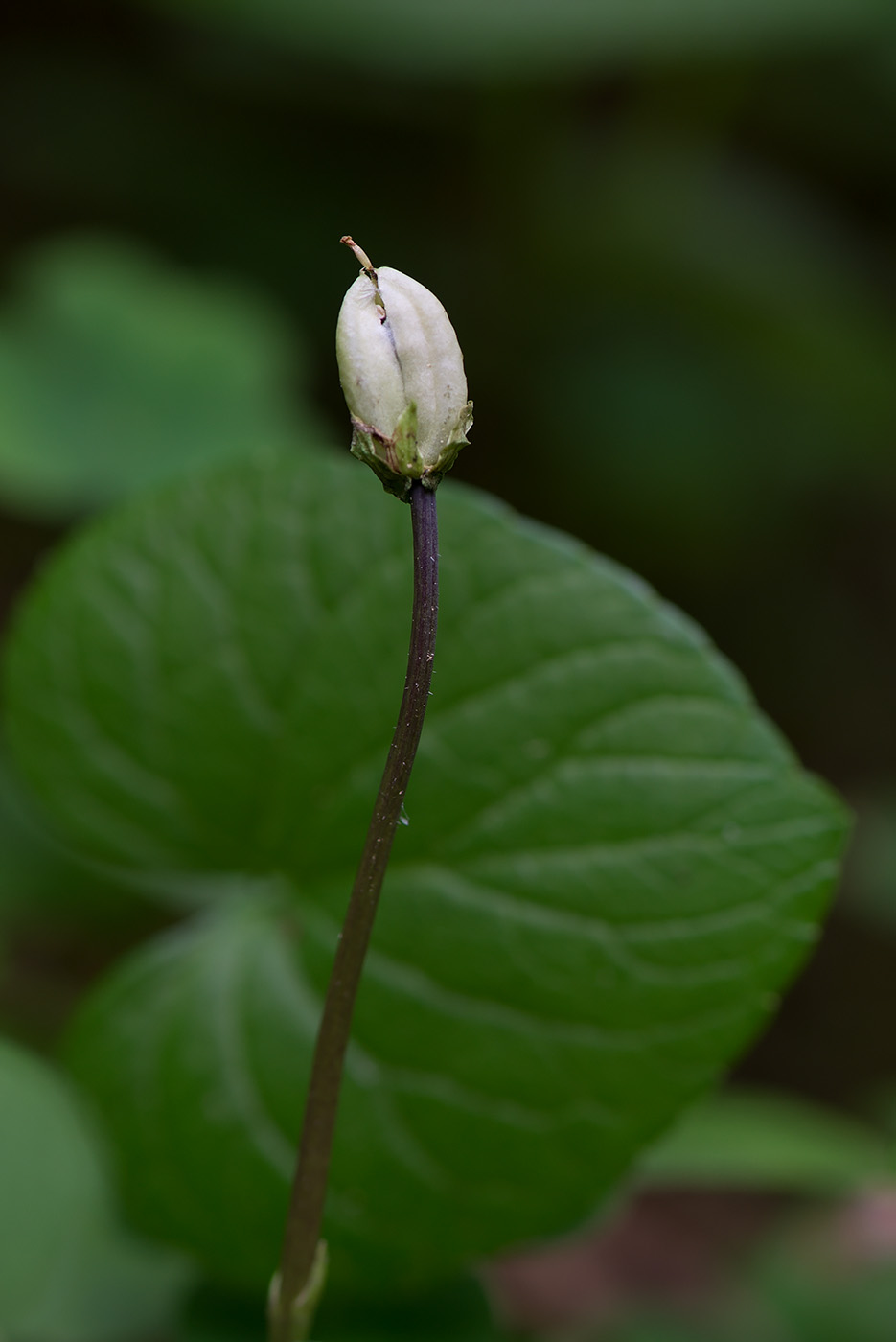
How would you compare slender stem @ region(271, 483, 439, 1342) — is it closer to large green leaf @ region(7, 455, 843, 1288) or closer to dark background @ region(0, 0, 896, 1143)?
large green leaf @ region(7, 455, 843, 1288)

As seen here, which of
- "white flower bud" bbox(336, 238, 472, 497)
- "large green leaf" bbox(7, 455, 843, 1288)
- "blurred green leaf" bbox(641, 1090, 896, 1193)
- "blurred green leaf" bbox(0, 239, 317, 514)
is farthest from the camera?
"blurred green leaf" bbox(0, 239, 317, 514)

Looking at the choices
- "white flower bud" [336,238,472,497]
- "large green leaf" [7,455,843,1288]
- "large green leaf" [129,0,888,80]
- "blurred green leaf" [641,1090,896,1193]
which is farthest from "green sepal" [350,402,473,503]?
"large green leaf" [129,0,888,80]

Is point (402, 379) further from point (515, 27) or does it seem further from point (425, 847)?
point (515, 27)

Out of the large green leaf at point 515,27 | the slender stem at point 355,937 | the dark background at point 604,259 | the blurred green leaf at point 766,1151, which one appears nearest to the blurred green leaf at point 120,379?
the dark background at point 604,259

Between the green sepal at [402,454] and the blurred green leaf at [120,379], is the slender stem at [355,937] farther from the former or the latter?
the blurred green leaf at [120,379]

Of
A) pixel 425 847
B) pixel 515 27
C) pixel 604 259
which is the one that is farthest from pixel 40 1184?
pixel 604 259

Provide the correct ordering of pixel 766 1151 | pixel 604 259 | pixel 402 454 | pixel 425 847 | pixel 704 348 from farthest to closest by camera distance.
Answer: pixel 704 348
pixel 604 259
pixel 766 1151
pixel 425 847
pixel 402 454
